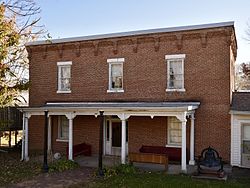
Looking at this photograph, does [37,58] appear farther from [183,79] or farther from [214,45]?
[214,45]

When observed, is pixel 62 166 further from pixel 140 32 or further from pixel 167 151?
pixel 140 32

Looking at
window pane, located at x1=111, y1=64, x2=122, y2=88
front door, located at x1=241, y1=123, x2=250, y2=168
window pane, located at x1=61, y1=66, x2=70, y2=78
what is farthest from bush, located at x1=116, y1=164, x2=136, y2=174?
window pane, located at x1=61, y1=66, x2=70, y2=78

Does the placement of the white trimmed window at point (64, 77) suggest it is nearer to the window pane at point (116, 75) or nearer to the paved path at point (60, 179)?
the window pane at point (116, 75)

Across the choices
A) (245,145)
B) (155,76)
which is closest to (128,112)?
(155,76)

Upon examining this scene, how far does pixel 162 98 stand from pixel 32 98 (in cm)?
947

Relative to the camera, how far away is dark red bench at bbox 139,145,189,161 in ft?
56.4

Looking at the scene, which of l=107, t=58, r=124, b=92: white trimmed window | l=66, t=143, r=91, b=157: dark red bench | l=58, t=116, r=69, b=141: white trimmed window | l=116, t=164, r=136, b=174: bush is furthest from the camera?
l=58, t=116, r=69, b=141: white trimmed window

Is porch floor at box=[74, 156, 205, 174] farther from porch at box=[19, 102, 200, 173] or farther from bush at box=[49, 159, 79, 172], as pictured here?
bush at box=[49, 159, 79, 172]

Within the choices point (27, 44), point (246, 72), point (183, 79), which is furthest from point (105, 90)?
point (246, 72)

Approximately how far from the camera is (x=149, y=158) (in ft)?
51.5

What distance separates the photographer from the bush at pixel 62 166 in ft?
52.0

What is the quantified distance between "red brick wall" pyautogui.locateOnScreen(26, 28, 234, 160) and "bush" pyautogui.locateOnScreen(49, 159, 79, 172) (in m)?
4.10

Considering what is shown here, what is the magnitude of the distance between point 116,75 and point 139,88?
1.81 meters

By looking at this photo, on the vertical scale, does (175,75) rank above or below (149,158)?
above
